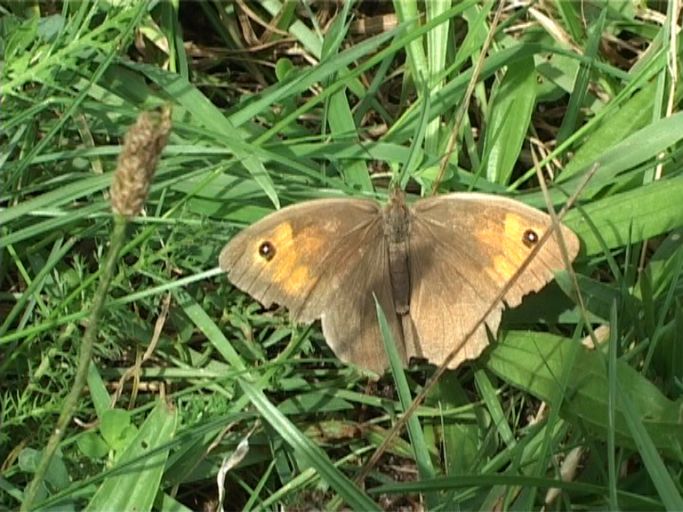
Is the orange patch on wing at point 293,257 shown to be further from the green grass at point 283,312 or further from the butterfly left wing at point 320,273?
the green grass at point 283,312

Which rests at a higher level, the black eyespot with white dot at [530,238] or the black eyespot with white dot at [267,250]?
the black eyespot with white dot at [530,238]

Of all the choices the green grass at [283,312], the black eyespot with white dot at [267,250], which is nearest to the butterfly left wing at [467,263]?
the green grass at [283,312]

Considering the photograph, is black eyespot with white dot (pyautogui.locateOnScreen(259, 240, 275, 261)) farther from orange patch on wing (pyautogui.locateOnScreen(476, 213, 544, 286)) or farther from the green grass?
orange patch on wing (pyautogui.locateOnScreen(476, 213, 544, 286))

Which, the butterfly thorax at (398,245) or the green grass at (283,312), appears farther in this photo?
the butterfly thorax at (398,245)

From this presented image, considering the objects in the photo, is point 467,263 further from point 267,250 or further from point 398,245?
point 267,250

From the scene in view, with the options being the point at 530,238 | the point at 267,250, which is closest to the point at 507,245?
the point at 530,238

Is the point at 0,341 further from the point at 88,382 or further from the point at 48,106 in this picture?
the point at 48,106

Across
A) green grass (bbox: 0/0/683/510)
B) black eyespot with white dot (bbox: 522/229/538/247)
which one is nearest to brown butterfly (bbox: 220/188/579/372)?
black eyespot with white dot (bbox: 522/229/538/247)
